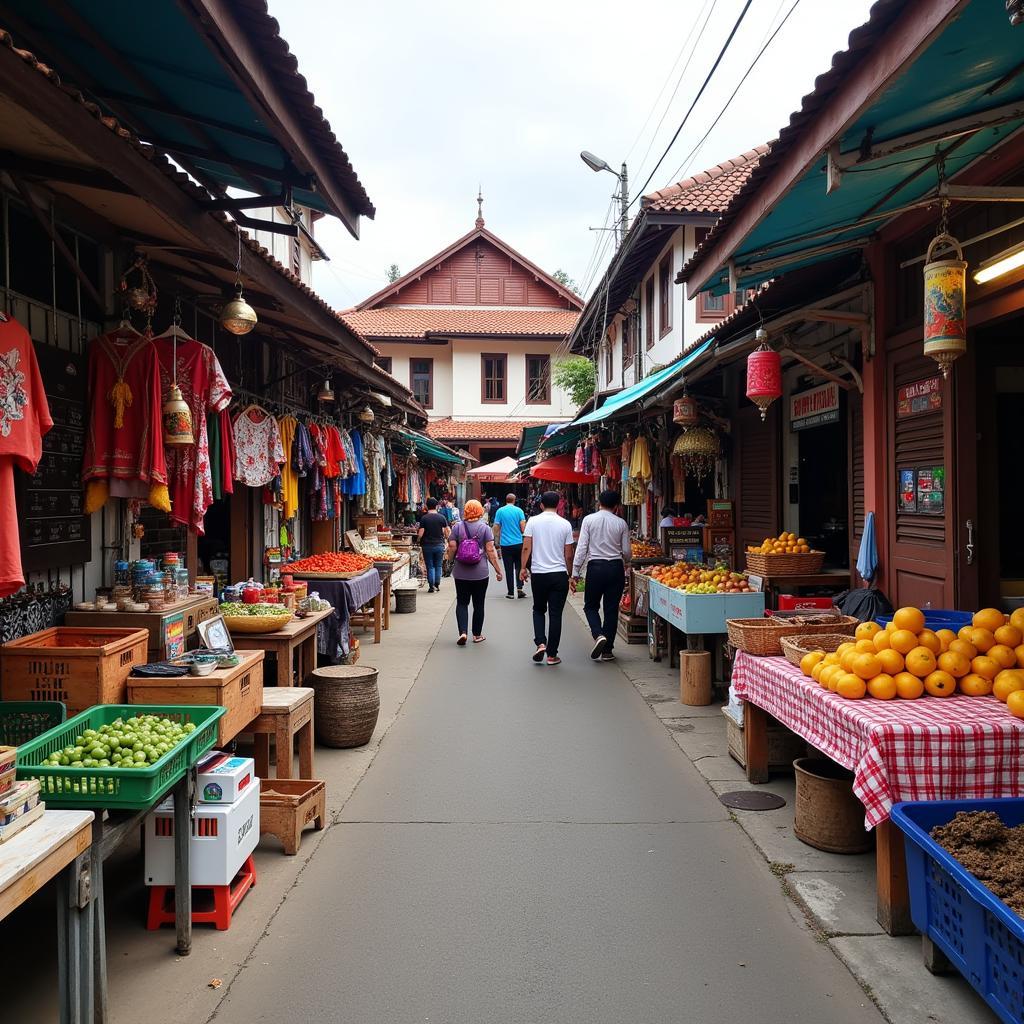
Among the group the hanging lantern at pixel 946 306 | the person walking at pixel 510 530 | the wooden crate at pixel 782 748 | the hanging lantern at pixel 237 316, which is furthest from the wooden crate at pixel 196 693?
the person walking at pixel 510 530

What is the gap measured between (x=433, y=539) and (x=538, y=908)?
47.9 ft

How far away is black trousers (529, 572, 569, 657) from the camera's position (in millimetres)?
10203

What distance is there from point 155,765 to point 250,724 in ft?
7.06

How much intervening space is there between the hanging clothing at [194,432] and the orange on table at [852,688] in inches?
170

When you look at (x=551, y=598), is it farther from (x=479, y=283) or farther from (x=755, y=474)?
(x=479, y=283)

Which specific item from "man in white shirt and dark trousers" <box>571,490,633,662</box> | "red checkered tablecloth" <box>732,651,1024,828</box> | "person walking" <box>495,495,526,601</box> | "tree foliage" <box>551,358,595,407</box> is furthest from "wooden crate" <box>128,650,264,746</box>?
"tree foliage" <box>551,358,595,407</box>

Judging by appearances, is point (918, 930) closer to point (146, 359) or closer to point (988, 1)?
point (988, 1)

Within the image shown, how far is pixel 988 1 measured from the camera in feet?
10.5

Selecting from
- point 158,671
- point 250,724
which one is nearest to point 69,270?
point 158,671

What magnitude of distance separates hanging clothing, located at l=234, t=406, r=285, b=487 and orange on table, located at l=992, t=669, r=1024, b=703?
644 cm

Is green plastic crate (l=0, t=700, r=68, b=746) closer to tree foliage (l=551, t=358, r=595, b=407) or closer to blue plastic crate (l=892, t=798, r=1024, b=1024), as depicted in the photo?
blue plastic crate (l=892, t=798, r=1024, b=1024)

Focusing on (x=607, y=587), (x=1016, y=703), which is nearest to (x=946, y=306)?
(x=1016, y=703)

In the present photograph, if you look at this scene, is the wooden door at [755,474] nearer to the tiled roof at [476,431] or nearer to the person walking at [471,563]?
the person walking at [471,563]

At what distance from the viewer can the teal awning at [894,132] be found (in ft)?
11.5
